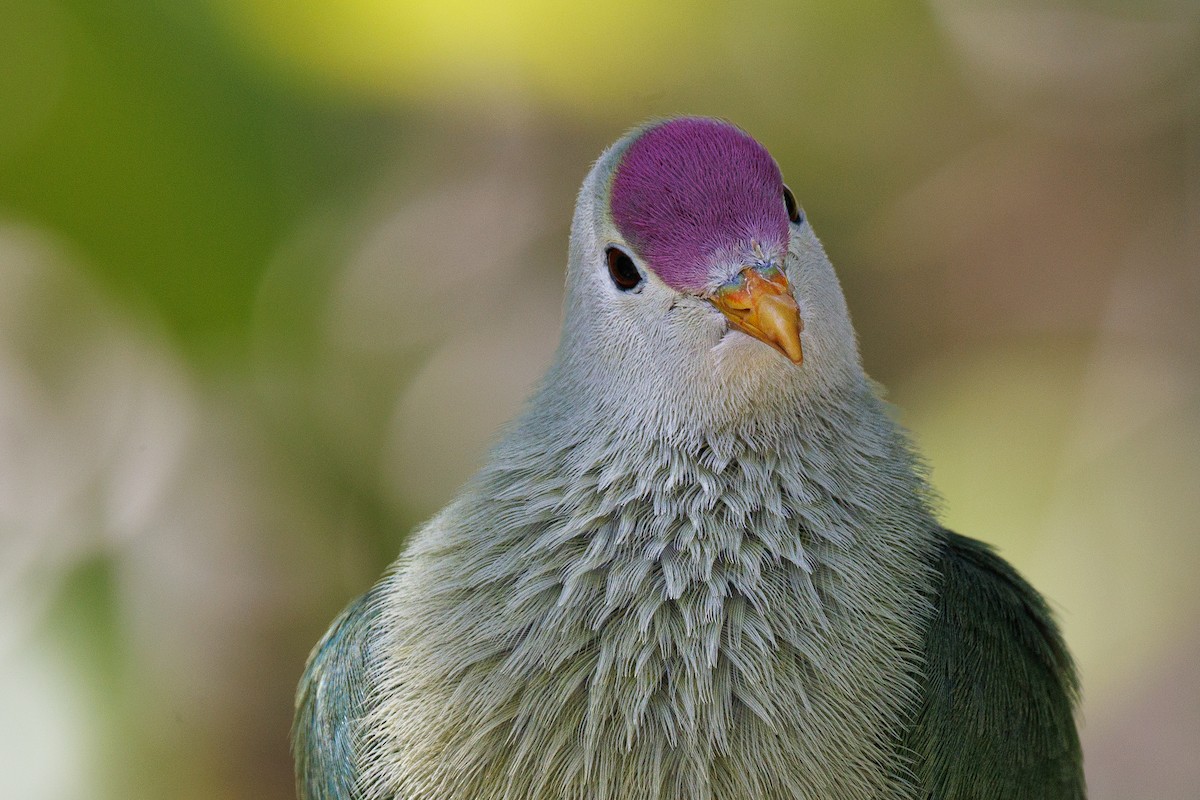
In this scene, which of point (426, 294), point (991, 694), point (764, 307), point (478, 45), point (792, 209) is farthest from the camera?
point (426, 294)

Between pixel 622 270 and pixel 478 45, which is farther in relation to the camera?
pixel 478 45

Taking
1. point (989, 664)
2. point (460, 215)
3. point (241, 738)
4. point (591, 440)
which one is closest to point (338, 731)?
point (591, 440)

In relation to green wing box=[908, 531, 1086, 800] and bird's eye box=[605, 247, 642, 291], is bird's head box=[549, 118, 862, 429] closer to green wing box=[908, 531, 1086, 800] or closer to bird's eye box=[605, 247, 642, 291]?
bird's eye box=[605, 247, 642, 291]

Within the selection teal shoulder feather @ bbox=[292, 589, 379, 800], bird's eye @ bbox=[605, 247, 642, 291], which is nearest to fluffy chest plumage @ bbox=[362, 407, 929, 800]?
teal shoulder feather @ bbox=[292, 589, 379, 800]

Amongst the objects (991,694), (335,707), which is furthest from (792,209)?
(335,707)

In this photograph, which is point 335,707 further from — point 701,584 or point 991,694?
point 991,694

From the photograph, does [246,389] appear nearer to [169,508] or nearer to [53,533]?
[169,508]
